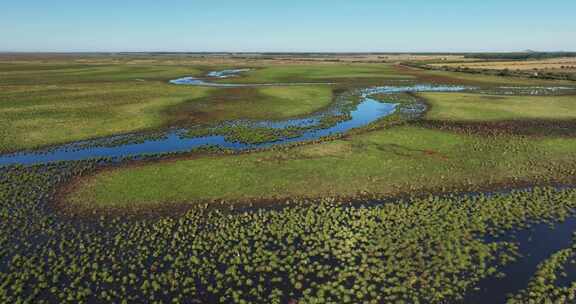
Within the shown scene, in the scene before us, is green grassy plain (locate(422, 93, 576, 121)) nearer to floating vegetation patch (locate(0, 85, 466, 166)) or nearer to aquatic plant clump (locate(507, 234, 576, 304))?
floating vegetation patch (locate(0, 85, 466, 166))

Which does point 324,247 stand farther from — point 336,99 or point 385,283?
point 336,99

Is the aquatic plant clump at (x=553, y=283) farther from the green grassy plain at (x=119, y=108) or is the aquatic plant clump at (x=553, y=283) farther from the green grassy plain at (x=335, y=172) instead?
the green grassy plain at (x=119, y=108)

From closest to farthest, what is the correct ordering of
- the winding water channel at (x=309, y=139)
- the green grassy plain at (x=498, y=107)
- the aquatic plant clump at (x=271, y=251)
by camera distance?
the aquatic plant clump at (x=271, y=251), the winding water channel at (x=309, y=139), the green grassy plain at (x=498, y=107)

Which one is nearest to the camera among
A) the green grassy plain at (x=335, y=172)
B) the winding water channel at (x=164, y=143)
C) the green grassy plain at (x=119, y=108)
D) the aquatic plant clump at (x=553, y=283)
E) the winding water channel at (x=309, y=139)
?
the aquatic plant clump at (x=553, y=283)

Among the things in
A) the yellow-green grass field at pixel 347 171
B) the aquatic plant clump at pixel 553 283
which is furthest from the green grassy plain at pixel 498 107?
the aquatic plant clump at pixel 553 283

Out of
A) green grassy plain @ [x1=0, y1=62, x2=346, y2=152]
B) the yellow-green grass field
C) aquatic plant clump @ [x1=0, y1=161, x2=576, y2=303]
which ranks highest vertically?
green grassy plain @ [x1=0, y1=62, x2=346, y2=152]

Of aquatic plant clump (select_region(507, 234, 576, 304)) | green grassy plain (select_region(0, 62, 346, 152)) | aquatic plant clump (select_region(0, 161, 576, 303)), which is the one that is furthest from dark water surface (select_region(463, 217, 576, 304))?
green grassy plain (select_region(0, 62, 346, 152))

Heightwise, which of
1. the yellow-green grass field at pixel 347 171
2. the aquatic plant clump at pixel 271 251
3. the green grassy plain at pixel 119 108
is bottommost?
the aquatic plant clump at pixel 271 251

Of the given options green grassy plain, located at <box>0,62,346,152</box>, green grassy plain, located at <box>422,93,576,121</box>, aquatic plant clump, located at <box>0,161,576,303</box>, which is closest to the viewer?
aquatic plant clump, located at <box>0,161,576,303</box>
